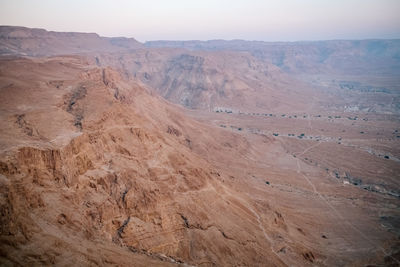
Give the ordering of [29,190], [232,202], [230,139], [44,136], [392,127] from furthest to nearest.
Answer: [392,127] → [230,139] → [232,202] → [44,136] → [29,190]

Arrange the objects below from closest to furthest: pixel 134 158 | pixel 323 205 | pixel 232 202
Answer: pixel 134 158, pixel 232 202, pixel 323 205

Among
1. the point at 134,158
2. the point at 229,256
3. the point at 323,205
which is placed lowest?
the point at 323,205

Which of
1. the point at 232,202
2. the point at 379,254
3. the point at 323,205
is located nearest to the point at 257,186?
the point at 323,205

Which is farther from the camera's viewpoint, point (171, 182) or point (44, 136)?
point (171, 182)

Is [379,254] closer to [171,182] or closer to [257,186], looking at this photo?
[257,186]

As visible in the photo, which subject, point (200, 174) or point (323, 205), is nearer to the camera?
point (200, 174)

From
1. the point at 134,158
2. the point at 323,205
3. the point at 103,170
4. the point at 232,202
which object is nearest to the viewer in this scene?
the point at 103,170

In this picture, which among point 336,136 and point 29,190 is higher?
point 29,190

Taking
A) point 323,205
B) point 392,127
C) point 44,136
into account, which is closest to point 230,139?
point 323,205

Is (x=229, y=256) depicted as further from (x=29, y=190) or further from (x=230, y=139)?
(x=230, y=139)
